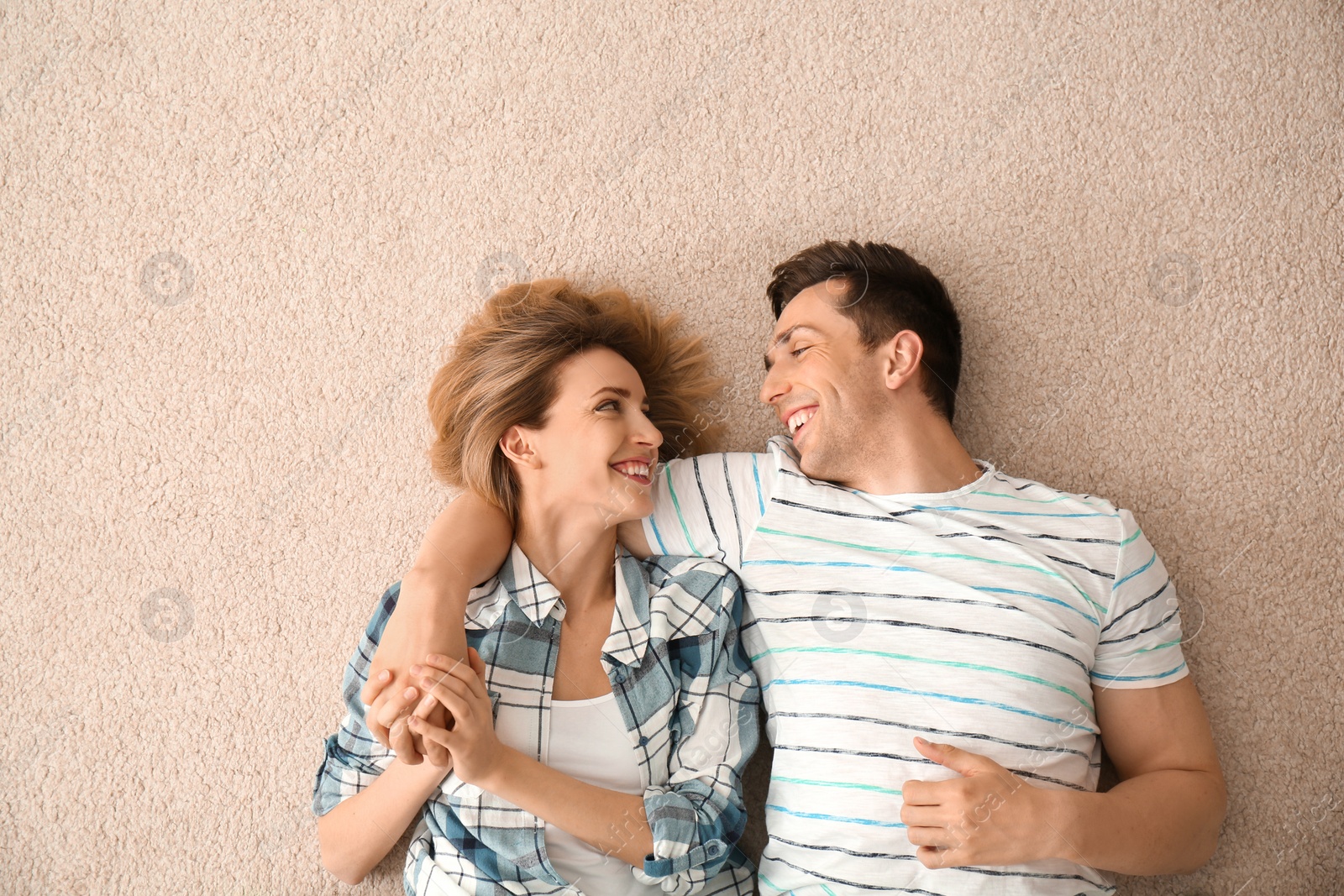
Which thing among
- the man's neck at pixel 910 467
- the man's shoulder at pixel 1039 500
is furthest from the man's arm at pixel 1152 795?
the man's neck at pixel 910 467

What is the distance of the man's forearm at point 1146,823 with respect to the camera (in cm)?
119

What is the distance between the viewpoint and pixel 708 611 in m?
1.38

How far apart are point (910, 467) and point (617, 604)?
555 mm

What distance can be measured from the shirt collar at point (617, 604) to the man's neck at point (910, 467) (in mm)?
439

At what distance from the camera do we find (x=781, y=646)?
1363mm

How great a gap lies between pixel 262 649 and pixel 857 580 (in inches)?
44.6

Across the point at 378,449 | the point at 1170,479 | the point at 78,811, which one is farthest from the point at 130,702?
the point at 1170,479

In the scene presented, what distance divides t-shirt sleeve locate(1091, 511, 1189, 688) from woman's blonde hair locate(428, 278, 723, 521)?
0.74 meters

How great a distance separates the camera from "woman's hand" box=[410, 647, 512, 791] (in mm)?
1090

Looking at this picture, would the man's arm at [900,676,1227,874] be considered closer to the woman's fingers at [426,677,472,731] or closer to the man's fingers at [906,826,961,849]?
the man's fingers at [906,826,961,849]

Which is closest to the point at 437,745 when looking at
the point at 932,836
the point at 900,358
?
the point at 932,836

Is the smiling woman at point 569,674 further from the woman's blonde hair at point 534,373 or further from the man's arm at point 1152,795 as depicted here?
the man's arm at point 1152,795

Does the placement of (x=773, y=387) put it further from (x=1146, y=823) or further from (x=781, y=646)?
(x=1146, y=823)

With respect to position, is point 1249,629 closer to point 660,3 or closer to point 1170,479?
point 1170,479
